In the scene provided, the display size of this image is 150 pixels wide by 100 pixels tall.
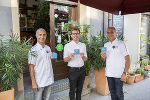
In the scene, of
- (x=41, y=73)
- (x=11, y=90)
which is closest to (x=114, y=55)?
(x=41, y=73)

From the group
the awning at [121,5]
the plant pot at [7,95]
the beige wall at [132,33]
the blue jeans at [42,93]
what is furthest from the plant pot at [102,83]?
the plant pot at [7,95]

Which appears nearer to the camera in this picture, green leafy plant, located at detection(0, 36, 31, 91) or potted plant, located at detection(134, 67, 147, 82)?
green leafy plant, located at detection(0, 36, 31, 91)

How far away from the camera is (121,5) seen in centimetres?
331

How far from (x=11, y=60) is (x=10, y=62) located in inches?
1.3

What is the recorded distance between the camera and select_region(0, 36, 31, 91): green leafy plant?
2.16m

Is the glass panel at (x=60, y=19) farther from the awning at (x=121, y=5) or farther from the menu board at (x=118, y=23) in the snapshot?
the menu board at (x=118, y=23)

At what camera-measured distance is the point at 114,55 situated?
2846 millimetres

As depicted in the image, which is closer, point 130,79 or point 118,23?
point 130,79

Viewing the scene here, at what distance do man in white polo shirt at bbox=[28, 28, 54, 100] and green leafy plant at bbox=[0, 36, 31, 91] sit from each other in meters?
0.13

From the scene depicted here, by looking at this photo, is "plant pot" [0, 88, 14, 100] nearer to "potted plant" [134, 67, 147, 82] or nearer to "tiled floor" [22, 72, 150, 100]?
"tiled floor" [22, 72, 150, 100]

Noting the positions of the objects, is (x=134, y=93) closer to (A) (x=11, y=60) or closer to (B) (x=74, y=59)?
(B) (x=74, y=59)

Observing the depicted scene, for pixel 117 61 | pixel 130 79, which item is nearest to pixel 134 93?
pixel 130 79

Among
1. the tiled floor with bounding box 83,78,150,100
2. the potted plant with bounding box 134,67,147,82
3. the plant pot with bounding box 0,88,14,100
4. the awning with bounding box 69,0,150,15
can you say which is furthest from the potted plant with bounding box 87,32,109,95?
the plant pot with bounding box 0,88,14,100

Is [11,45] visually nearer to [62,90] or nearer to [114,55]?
[114,55]
